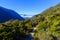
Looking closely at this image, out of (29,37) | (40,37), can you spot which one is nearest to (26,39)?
(29,37)

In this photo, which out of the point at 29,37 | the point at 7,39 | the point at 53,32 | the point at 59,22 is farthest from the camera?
the point at 29,37

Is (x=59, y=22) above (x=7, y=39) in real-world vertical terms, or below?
above

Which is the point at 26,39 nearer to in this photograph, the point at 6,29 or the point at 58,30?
the point at 6,29

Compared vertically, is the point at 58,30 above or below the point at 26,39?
above

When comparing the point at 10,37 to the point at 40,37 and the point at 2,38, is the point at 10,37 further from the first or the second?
the point at 40,37

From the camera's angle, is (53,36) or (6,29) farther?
(6,29)

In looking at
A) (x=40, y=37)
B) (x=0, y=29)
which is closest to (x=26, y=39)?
(x=40, y=37)

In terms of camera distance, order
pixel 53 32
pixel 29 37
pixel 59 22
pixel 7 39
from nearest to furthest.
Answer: pixel 7 39 < pixel 53 32 < pixel 59 22 < pixel 29 37

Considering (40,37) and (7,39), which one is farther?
(40,37)

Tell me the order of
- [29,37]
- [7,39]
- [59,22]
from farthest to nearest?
[29,37]
[59,22]
[7,39]
